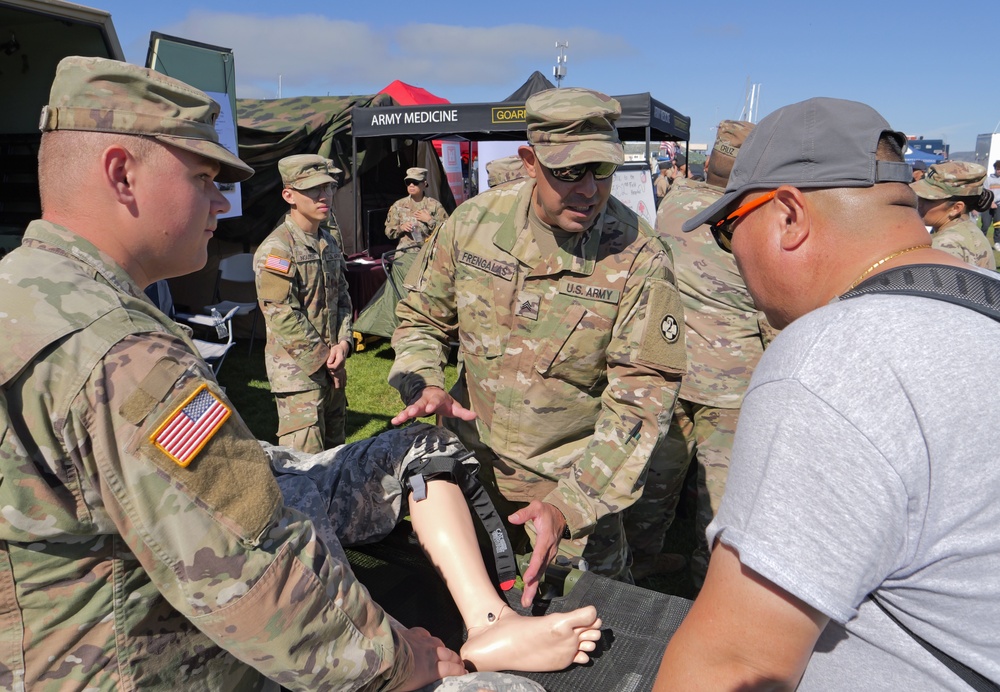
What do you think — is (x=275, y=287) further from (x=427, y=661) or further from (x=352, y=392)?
(x=427, y=661)

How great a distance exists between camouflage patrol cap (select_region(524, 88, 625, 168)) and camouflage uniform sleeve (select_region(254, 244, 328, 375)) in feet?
8.23

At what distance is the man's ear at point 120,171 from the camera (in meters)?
1.15

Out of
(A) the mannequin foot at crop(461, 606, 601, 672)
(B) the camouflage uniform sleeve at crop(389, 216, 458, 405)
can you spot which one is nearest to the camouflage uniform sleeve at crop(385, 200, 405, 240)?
(B) the camouflage uniform sleeve at crop(389, 216, 458, 405)

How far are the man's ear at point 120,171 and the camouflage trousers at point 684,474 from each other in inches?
112

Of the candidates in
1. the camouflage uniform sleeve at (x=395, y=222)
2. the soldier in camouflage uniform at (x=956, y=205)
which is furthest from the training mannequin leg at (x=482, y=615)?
the camouflage uniform sleeve at (x=395, y=222)

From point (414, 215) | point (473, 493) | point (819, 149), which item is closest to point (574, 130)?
point (473, 493)

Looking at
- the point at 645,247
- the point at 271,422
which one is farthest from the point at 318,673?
the point at 271,422

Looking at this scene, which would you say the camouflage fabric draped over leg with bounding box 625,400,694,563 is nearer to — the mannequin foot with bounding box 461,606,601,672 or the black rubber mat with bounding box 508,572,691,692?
the black rubber mat with bounding box 508,572,691,692

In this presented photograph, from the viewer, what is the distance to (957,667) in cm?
86

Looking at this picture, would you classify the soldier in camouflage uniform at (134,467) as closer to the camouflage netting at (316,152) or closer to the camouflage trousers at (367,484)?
the camouflage trousers at (367,484)

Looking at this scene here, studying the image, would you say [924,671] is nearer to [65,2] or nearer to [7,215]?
[65,2]

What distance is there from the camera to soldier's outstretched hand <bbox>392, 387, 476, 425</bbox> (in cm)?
217

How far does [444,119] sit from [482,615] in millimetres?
8532

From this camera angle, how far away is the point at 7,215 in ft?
21.2
